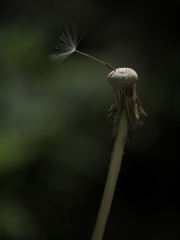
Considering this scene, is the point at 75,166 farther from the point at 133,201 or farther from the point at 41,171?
the point at 133,201

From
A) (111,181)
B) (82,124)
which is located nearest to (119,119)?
Answer: (111,181)

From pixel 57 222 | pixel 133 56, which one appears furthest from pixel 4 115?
pixel 133 56

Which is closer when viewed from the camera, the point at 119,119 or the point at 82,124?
the point at 119,119

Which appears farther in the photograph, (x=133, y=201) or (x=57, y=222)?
(x=133, y=201)

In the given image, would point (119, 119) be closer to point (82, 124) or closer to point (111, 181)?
point (111, 181)

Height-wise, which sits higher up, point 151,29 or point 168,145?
point 151,29

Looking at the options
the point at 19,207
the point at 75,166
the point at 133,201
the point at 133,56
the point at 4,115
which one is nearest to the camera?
the point at 19,207

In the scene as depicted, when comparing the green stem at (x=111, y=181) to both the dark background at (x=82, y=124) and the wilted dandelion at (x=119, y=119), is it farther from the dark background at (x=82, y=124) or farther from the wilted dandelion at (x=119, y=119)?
the dark background at (x=82, y=124)

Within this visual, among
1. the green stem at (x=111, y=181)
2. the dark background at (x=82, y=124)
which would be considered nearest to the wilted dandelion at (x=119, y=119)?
the green stem at (x=111, y=181)
